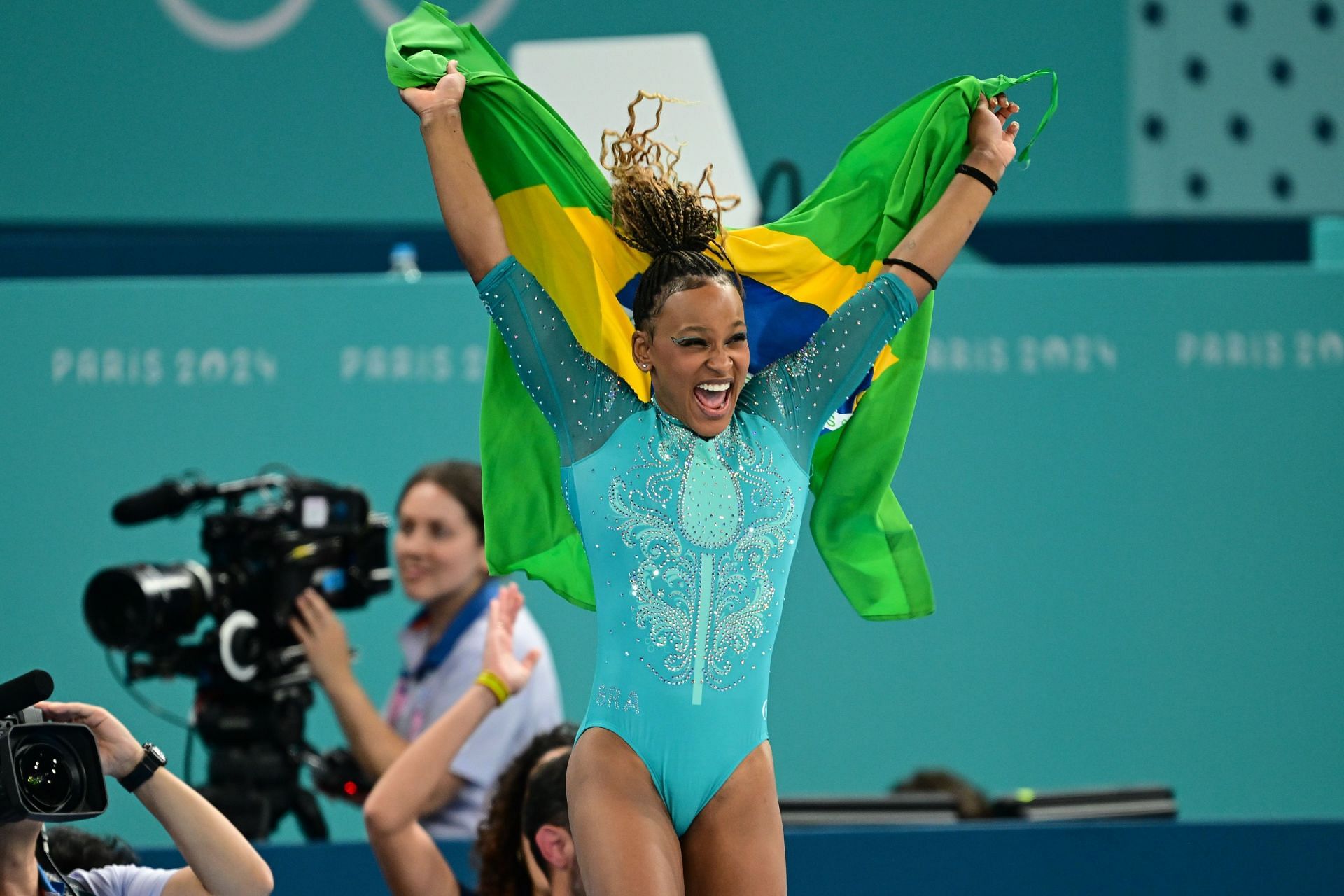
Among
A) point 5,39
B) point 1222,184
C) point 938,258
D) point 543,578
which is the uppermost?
point 5,39

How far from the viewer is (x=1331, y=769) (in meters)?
5.07

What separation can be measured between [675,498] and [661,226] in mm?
479

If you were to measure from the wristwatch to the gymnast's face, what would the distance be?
1.08 m

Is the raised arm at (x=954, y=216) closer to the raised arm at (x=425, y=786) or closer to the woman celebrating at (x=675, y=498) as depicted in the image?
the woman celebrating at (x=675, y=498)

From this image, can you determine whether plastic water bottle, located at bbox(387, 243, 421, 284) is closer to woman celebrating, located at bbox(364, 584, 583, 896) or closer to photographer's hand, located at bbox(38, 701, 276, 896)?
woman celebrating, located at bbox(364, 584, 583, 896)

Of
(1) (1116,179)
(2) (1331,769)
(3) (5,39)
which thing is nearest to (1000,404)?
(1) (1116,179)

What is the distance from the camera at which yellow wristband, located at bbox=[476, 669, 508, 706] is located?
349 cm

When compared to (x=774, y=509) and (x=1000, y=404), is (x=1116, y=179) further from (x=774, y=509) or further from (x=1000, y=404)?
(x=774, y=509)

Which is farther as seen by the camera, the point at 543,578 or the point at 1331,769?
the point at 1331,769

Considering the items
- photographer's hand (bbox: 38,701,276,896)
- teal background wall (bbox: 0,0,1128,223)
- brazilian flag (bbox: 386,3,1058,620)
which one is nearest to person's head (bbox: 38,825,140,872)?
photographer's hand (bbox: 38,701,276,896)

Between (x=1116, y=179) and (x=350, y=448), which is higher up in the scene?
(x=1116, y=179)

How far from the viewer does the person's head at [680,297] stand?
261cm

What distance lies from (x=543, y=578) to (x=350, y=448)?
2.23 m

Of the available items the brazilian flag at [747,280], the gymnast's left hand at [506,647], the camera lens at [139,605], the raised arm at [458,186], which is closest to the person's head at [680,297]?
the brazilian flag at [747,280]
